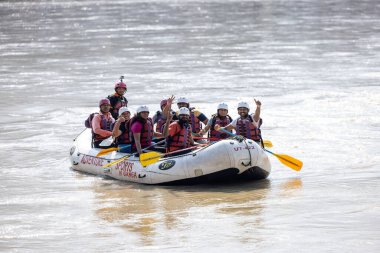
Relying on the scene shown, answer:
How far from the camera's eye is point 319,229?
38.6 ft

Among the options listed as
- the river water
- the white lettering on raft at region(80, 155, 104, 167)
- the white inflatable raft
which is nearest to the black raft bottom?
the white inflatable raft

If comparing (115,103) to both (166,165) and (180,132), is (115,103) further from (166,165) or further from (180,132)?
(166,165)

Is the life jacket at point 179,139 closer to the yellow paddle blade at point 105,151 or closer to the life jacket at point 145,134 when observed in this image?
the life jacket at point 145,134

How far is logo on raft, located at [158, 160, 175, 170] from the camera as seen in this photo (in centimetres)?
1448

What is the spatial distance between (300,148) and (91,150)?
4.54 m

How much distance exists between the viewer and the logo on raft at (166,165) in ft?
47.5

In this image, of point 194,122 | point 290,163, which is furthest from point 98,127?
point 290,163

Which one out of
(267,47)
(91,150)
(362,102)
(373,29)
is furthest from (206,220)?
(373,29)

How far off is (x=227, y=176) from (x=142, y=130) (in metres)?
1.77

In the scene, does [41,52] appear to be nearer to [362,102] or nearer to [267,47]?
[267,47]

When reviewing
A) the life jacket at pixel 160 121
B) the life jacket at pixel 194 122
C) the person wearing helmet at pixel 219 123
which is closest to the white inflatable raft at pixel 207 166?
the person wearing helmet at pixel 219 123

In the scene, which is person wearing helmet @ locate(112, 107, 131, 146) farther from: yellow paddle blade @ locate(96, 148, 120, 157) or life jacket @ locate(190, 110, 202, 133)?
life jacket @ locate(190, 110, 202, 133)

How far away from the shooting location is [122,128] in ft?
50.9

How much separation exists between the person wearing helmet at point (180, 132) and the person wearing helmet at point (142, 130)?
9.9 inches
